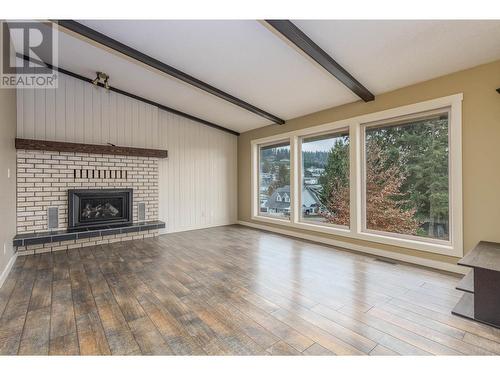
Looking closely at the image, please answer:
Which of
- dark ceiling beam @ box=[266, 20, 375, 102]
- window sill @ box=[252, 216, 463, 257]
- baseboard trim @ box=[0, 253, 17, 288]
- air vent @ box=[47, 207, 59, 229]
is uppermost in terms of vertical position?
dark ceiling beam @ box=[266, 20, 375, 102]

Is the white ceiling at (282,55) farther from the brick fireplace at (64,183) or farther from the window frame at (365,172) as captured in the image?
the brick fireplace at (64,183)

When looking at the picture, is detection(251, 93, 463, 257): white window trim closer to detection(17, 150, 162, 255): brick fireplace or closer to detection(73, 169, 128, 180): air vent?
detection(17, 150, 162, 255): brick fireplace

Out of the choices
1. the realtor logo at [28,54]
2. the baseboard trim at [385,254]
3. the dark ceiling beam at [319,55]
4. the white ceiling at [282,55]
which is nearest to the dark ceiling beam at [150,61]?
the white ceiling at [282,55]

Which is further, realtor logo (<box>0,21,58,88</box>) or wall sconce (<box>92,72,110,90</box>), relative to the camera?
wall sconce (<box>92,72,110,90</box>)

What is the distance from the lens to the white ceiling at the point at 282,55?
2.55m

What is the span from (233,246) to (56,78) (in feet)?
14.1

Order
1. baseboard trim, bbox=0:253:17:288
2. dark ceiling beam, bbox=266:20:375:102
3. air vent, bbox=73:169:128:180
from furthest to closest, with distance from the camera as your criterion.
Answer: air vent, bbox=73:169:128:180 → baseboard trim, bbox=0:253:17:288 → dark ceiling beam, bbox=266:20:375:102

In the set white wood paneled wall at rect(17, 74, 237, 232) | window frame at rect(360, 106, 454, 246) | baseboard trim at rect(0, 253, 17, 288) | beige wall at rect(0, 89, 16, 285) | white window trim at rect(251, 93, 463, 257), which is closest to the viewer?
baseboard trim at rect(0, 253, 17, 288)

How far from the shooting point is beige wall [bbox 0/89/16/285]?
2912 millimetres

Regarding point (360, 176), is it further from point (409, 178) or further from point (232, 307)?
point (232, 307)

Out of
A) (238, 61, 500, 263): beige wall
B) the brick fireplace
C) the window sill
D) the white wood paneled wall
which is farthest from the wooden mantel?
(238, 61, 500, 263): beige wall

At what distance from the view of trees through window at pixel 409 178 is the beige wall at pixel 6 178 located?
193 inches

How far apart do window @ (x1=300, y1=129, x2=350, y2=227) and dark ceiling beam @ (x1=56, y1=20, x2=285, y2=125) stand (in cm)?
126

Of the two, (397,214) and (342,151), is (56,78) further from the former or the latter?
(397,214)
